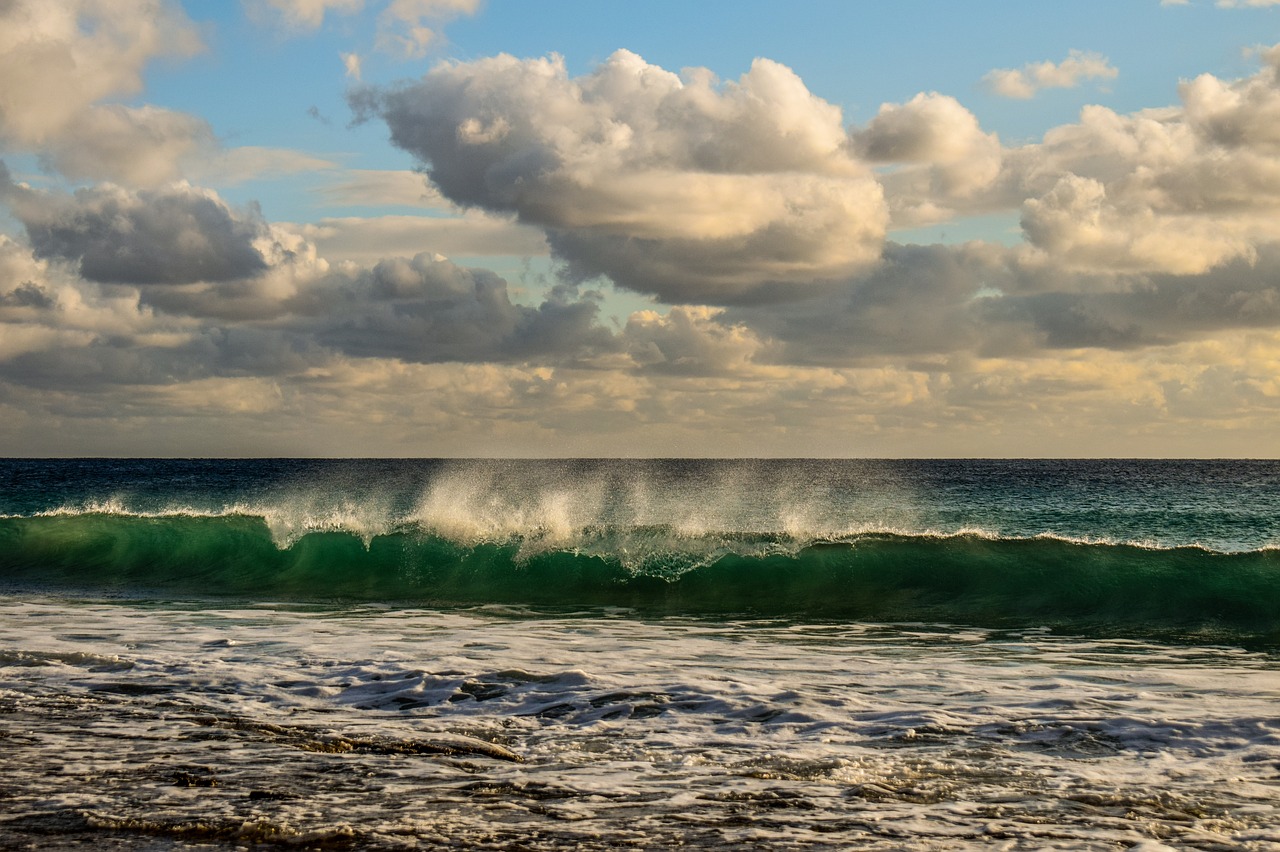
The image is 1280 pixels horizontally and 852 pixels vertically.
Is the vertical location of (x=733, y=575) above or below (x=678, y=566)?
below

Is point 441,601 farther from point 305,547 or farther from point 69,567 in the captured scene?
point 69,567

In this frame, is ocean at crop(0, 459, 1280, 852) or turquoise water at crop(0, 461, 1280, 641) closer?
ocean at crop(0, 459, 1280, 852)

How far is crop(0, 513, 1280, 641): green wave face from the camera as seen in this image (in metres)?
17.5

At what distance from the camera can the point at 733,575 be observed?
2066 centimetres

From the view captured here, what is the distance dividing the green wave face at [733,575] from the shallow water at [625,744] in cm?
457

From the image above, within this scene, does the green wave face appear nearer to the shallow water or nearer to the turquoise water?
the turquoise water

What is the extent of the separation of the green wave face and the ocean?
97 millimetres

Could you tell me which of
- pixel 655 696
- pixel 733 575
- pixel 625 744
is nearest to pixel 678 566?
pixel 733 575

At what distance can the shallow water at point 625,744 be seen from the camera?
5613 millimetres

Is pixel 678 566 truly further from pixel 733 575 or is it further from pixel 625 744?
pixel 625 744

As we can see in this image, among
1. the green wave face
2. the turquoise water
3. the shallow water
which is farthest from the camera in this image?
the turquoise water

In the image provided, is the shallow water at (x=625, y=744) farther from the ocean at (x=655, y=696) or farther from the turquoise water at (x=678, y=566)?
the turquoise water at (x=678, y=566)

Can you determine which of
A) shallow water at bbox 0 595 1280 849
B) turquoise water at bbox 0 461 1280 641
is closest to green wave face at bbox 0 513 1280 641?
turquoise water at bbox 0 461 1280 641

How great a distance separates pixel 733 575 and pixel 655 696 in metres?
11.6
